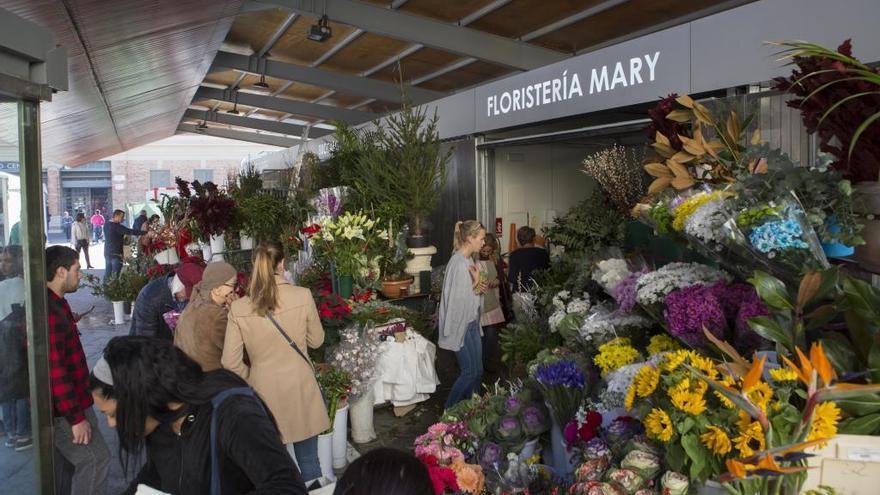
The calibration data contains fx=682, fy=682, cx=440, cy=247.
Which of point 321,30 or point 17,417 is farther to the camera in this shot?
point 321,30

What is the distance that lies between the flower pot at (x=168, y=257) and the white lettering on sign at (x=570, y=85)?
3493 millimetres

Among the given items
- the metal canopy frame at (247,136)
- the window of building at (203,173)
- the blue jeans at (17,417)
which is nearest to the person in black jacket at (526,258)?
the blue jeans at (17,417)

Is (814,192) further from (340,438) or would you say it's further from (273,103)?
(273,103)

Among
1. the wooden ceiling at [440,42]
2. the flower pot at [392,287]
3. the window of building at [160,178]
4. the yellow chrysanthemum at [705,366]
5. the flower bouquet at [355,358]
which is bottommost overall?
the flower bouquet at [355,358]

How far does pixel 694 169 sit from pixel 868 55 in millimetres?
1422

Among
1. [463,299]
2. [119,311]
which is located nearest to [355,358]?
[463,299]

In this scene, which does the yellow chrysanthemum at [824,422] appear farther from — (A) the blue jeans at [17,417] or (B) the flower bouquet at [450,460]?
(A) the blue jeans at [17,417]

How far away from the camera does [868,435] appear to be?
139 cm

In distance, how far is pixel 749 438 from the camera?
4.53ft

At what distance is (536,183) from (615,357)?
208 inches

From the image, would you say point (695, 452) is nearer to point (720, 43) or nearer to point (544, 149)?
point (720, 43)

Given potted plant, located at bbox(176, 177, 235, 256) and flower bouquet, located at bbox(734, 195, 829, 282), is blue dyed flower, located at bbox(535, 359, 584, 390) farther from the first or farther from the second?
potted plant, located at bbox(176, 177, 235, 256)

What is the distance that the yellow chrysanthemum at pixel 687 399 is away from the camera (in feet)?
4.89

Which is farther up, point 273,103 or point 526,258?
point 273,103
